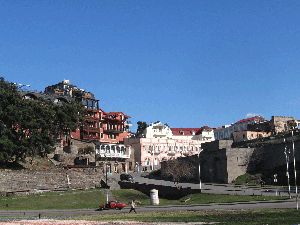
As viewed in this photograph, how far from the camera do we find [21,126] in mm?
57938

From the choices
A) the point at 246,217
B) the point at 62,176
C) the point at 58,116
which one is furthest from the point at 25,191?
the point at 246,217

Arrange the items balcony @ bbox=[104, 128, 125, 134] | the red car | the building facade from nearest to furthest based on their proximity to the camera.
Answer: the red car < the building facade < balcony @ bbox=[104, 128, 125, 134]

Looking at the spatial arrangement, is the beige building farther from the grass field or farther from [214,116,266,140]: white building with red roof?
the grass field

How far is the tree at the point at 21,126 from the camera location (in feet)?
180

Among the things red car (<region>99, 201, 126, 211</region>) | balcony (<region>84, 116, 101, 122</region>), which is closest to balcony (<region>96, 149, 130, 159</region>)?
balcony (<region>84, 116, 101, 122</region>)

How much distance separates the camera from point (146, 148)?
3533 inches

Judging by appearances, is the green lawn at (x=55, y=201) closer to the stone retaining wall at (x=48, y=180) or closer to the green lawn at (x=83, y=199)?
the green lawn at (x=83, y=199)

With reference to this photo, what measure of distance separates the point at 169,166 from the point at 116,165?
1545 cm

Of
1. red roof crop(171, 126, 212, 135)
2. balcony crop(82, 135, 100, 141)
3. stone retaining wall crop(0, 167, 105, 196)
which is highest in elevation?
red roof crop(171, 126, 212, 135)

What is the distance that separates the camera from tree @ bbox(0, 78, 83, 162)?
55.0 metres

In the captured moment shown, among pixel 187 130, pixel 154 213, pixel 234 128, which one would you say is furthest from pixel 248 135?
pixel 154 213

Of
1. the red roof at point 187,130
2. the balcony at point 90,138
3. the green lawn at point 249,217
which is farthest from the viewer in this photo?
the red roof at point 187,130

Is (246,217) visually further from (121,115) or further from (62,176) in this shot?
(121,115)

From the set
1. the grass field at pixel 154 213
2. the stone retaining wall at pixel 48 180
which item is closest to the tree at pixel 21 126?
the stone retaining wall at pixel 48 180
